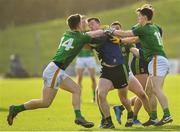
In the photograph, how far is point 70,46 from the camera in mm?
12938

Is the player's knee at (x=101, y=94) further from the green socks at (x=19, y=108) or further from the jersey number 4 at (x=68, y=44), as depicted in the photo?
the green socks at (x=19, y=108)

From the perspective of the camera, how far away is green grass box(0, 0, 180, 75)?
174ft

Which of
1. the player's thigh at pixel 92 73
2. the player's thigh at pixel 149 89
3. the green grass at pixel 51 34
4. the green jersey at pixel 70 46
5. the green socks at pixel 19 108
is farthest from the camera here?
the green grass at pixel 51 34

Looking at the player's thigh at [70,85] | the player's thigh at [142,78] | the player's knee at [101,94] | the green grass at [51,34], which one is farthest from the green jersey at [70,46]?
the green grass at [51,34]

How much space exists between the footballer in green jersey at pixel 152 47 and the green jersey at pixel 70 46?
0.52m

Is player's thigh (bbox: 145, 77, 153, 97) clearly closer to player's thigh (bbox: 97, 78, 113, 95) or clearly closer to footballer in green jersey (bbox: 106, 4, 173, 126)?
footballer in green jersey (bbox: 106, 4, 173, 126)

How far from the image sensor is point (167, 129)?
12.8 m

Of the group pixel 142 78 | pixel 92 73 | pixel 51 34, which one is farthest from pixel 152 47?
pixel 51 34

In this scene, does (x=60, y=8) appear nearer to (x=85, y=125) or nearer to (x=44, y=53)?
(x=44, y=53)

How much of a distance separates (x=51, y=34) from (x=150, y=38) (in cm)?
4426

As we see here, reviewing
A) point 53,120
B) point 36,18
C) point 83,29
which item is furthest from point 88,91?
point 36,18

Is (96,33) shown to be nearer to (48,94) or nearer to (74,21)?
(74,21)

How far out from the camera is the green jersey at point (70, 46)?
1294cm

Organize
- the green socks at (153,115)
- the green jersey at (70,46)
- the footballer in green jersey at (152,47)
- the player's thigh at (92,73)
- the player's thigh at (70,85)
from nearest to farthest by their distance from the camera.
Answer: the green jersey at (70,46), the player's thigh at (70,85), the footballer in green jersey at (152,47), the green socks at (153,115), the player's thigh at (92,73)
